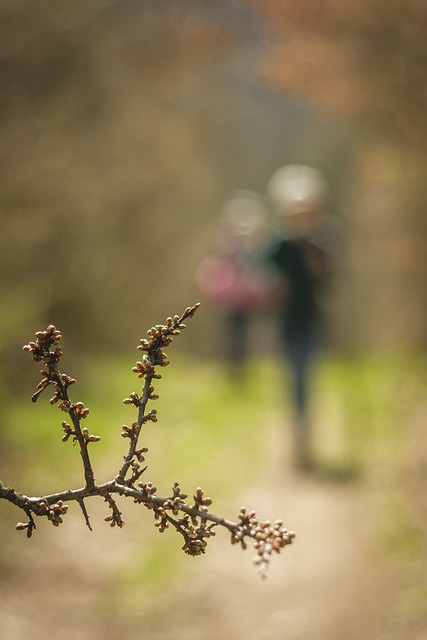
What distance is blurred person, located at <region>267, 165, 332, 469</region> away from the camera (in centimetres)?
680

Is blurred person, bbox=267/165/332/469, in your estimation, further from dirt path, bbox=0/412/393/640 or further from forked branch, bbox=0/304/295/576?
forked branch, bbox=0/304/295/576

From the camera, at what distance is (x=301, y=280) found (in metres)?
6.88

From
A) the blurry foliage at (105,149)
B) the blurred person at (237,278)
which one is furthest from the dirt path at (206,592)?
the blurred person at (237,278)

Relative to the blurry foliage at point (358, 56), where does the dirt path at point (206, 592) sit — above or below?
below

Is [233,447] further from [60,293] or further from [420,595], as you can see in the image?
[420,595]

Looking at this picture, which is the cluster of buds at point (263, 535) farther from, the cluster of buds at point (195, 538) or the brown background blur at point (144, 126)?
the brown background blur at point (144, 126)

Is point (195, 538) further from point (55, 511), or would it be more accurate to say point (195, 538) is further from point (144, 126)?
point (144, 126)

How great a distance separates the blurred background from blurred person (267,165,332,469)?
418 mm

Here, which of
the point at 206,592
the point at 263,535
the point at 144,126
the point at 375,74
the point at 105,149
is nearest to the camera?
the point at 263,535

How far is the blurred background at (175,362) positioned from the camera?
429 centimetres

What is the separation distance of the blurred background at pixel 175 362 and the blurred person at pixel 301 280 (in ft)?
1.37

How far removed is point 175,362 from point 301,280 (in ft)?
16.8

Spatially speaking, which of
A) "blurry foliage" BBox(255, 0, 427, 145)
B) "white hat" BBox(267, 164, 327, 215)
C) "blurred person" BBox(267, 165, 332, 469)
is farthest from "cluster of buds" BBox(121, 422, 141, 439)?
"white hat" BBox(267, 164, 327, 215)

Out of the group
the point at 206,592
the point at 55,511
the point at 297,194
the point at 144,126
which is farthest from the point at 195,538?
the point at 144,126
